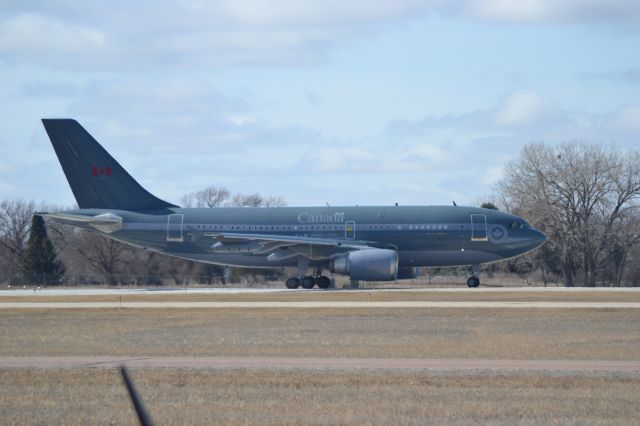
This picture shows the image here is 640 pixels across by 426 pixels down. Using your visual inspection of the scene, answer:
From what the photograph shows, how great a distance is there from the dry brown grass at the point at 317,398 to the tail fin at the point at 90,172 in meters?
32.8

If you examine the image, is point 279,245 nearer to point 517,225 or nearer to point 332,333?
point 517,225

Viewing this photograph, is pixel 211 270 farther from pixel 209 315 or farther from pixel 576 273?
pixel 209 315

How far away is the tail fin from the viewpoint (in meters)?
49.2

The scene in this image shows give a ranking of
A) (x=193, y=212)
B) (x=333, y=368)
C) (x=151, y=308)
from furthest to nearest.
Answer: (x=193, y=212)
(x=151, y=308)
(x=333, y=368)

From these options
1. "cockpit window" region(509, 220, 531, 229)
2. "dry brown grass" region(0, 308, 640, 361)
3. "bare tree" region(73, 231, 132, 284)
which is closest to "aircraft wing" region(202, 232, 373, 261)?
"cockpit window" region(509, 220, 531, 229)

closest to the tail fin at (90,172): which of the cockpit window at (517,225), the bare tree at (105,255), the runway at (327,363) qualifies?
the cockpit window at (517,225)

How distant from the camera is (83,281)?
64.9 m

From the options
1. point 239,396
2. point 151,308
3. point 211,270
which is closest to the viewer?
point 239,396

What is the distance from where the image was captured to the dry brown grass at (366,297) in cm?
3878

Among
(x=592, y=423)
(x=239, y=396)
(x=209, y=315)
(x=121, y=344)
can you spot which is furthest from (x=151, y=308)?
(x=592, y=423)

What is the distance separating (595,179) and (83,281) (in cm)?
3483

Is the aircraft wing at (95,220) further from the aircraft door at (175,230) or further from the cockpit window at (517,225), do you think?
the cockpit window at (517,225)

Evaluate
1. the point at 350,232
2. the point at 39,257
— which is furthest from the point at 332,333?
the point at 39,257

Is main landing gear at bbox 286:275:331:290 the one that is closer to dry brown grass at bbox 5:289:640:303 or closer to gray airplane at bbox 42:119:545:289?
gray airplane at bbox 42:119:545:289
